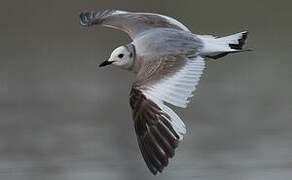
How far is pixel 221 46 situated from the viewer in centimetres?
572

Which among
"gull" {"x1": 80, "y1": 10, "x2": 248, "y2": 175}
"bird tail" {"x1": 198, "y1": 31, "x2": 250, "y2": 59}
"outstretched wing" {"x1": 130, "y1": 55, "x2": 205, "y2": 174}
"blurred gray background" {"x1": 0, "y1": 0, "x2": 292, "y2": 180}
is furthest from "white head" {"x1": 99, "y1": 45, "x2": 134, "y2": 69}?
"blurred gray background" {"x1": 0, "y1": 0, "x2": 292, "y2": 180}

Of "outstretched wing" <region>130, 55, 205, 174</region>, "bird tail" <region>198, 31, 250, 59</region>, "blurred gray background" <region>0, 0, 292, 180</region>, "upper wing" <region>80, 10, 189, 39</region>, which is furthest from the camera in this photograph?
"blurred gray background" <region>0, 0, 292, 180</region>

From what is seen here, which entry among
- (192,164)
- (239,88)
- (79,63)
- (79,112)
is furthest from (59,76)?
(192,164)

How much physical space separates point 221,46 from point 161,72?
475 mm

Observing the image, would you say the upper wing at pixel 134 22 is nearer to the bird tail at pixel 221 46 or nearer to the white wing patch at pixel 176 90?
the bird tail at pixel 221 46

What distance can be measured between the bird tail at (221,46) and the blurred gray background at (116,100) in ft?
2.37

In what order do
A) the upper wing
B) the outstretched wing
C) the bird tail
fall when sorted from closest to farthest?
the outstretched wing < the bird tail < the upper wing

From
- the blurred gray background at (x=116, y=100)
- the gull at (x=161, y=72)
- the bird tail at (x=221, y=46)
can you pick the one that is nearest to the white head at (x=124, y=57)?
the gull at (x=161, y=72)

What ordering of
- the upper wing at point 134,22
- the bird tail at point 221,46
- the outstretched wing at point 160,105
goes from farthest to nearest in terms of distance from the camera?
the upper wing at point 134,22
the bird tail at point 221,46
the outstretched wing at point 160,105

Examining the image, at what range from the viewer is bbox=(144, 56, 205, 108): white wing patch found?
5221 millimetres

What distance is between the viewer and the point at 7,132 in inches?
286

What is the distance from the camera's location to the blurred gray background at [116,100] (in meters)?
6.52

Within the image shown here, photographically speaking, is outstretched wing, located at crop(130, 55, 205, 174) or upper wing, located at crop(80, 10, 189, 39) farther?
upper wing, located at crop(80, 10, 189, 39)

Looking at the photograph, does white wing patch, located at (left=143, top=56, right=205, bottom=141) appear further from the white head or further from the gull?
the white head
